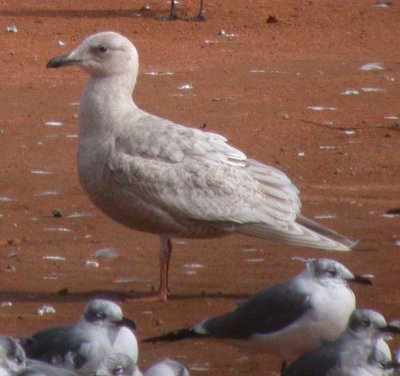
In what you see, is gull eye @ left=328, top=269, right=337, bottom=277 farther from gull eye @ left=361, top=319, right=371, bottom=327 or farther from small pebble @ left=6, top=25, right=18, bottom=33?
small pebble @ left=6, top=25, right=18, bottom=33

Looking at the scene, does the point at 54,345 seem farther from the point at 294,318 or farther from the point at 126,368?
the point at 294,318

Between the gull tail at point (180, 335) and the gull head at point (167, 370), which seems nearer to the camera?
the gull head at point (167, 370)

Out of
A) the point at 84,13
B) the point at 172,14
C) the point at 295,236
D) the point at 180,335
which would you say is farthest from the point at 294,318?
the point at 84,13

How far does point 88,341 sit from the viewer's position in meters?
6.76

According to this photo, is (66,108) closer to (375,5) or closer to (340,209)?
(340,209)

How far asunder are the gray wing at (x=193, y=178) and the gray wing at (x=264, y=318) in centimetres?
151

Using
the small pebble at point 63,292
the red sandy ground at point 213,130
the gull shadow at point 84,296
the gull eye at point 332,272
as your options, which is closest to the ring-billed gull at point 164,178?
the gull shadow at point 84,296

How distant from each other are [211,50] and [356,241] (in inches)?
365

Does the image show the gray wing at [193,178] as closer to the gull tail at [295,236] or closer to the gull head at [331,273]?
the gull tail at [295,236]

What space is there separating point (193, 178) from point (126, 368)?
9.75ft

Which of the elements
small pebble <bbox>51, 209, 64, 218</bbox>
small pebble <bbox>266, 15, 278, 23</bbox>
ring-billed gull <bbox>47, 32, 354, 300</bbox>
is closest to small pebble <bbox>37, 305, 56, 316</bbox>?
ring-billed gull <bbox>47, 32, 354, 300</bbox>

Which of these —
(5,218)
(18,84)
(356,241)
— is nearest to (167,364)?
(356,241)

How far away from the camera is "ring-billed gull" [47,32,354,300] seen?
8.65 meters

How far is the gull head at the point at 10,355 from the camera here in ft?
19.7
